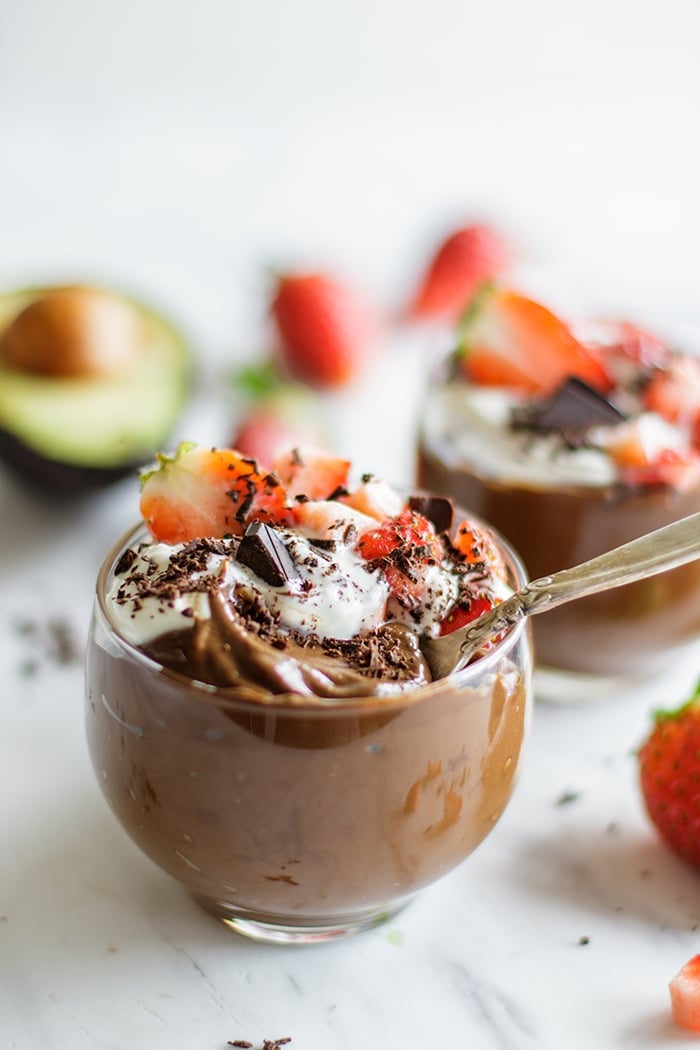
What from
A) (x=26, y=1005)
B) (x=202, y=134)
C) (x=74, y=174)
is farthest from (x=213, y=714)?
(x=202, y=134)

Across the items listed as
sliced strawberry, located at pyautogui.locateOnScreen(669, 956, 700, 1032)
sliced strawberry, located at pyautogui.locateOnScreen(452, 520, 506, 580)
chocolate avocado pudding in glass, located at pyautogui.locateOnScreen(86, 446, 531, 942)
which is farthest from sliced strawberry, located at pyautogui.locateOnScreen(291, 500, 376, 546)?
sliced strawberry, located at pyautogui.locateOnScreen(669, 956, 700, 1032)

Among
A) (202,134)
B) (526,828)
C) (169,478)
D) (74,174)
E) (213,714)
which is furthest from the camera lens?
(202,134)

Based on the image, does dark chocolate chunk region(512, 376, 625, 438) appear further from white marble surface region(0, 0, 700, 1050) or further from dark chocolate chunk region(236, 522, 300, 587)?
dark chocolate chunk region(236, 522, 300, 587)

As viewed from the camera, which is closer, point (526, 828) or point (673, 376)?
point (526, 828)

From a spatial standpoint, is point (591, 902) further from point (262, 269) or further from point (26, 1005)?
point (262, 269)

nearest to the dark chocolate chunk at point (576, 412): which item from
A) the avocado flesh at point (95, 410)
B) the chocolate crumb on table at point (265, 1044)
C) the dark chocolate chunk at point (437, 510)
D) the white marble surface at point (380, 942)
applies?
the dark chocolate chunk at point (437, 510)

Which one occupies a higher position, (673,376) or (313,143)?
(673,376)

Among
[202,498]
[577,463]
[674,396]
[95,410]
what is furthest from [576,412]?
[95,410]
